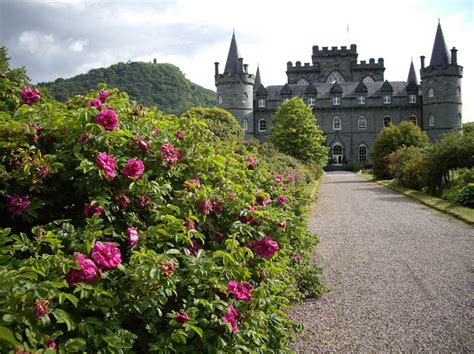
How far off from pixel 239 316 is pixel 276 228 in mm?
813

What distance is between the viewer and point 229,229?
327 cm

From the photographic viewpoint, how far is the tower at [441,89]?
2085 inches

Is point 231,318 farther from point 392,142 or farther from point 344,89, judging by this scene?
point 344,89

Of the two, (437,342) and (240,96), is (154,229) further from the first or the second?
(240,96)

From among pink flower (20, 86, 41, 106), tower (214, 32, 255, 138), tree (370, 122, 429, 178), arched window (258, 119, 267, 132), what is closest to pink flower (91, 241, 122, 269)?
pink flower (20, 86, 41, 106)

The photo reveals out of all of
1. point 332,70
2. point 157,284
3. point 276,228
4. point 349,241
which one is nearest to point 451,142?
point 349,241

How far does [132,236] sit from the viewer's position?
254 centimetres

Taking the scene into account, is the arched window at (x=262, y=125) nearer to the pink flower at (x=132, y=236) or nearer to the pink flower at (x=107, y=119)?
the pink flower at (x=107, y=119)

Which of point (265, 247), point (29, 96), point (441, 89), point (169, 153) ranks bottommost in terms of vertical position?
point (265, 247)

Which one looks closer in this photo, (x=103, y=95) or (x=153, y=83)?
(x=103, y=95)

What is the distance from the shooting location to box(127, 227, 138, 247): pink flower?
253cm

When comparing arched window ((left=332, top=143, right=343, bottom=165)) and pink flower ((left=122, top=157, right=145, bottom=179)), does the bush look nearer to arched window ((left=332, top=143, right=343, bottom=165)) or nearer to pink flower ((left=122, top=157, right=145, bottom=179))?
pink flower ((left=122, top=157, right=145, bottom=179))

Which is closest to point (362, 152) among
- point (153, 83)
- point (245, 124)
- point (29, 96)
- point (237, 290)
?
point (245, 124)

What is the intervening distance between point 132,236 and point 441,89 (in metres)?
58.8
